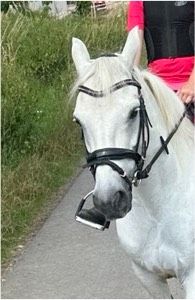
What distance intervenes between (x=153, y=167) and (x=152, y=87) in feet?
1.41

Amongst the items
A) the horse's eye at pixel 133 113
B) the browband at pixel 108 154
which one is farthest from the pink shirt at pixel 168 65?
the browband at pixel 108 154

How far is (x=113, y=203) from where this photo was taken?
3.52 meters

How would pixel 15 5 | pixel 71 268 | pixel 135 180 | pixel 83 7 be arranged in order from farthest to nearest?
pixel 83 7 → pixel 15 5 → pixel 71 268 → pixel 135 180

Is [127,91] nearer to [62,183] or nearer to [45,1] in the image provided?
[62,183]

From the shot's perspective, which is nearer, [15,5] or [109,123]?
[109,123]

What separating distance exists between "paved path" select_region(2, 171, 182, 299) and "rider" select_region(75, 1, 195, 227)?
1719 millimetres

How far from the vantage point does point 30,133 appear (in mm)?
9141

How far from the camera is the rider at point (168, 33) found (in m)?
4.59

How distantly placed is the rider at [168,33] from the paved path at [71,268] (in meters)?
1.72

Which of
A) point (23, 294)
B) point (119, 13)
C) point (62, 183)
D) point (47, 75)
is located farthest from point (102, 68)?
point (119, 13)

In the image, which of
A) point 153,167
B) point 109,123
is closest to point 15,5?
point 153,167

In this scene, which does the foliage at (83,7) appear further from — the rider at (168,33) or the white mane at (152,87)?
the white mane at (152,87)

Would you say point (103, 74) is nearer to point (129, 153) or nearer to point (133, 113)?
point (133, 113)

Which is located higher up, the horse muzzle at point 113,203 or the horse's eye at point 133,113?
the horse's eye at point 133,113
